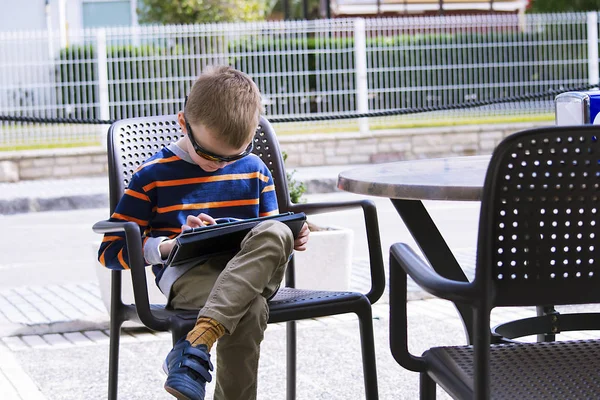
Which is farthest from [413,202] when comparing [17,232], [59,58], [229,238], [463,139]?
[463,139]

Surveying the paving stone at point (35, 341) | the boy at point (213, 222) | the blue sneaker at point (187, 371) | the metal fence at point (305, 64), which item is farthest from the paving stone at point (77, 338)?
the metal fence at point (305, 64)

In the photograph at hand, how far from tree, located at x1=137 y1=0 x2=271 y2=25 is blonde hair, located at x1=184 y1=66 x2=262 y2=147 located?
16192 mm

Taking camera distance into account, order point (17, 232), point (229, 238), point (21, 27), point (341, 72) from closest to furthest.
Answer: point (229, 238) < point (17, 232) < point (341, 72) < point (21, 27)

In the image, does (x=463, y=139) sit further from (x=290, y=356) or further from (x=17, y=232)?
(x=290, y=356)

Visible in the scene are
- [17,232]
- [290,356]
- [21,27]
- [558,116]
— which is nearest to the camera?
[558,116]

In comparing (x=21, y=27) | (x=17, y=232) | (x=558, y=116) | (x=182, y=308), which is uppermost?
(x=21, y=27)

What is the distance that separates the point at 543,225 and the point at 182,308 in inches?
Result: 41.8

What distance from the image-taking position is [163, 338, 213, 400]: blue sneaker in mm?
2305

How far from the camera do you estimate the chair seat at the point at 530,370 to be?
81.4 inches

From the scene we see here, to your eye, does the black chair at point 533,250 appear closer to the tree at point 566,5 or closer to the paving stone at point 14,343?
the paving stone at point 14,343

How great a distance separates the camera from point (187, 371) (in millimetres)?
2346

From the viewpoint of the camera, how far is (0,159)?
12195mm

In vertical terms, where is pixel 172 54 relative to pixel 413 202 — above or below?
above

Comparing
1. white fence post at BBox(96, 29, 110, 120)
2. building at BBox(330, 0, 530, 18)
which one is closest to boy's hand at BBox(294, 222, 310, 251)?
white fence post at BBox(96, 29, 110, 120)
